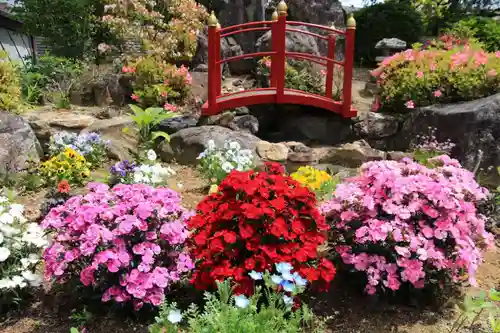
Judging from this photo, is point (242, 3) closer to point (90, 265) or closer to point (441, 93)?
point (441, 93)

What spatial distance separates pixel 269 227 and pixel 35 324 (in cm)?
162

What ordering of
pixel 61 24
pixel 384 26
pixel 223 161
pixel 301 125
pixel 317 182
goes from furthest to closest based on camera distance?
pixel 384 26, pixel 61 24, pixel 301 125, pixel 223 161, pixel 317 182

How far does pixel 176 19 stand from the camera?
10836 millimetres

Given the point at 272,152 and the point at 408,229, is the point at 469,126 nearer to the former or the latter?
the point at 272,152

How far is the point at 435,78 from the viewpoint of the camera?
7.79 meters

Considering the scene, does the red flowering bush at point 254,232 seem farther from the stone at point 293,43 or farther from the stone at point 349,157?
the stone at point 293,43

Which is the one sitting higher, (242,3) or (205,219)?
(242,3)

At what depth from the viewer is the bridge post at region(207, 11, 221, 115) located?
736 centimetres

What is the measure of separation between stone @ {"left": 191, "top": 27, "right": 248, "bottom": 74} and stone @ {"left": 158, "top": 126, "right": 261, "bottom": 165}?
3872 millimetres

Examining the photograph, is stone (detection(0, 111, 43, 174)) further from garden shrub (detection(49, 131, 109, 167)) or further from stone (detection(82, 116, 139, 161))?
stone (detection(82, 116, 139, 161))

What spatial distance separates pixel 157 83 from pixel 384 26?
27.8ft

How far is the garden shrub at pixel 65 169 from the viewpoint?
18.1 feet

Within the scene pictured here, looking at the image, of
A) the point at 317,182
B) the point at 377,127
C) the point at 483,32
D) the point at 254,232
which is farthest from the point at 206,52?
the point at 254,232

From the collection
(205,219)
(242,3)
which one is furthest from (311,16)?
(205,219)
